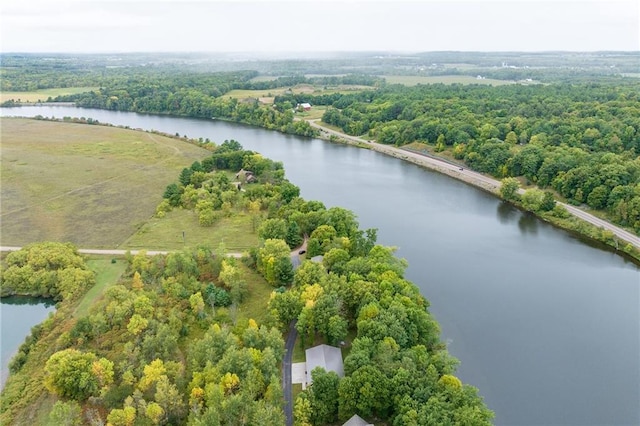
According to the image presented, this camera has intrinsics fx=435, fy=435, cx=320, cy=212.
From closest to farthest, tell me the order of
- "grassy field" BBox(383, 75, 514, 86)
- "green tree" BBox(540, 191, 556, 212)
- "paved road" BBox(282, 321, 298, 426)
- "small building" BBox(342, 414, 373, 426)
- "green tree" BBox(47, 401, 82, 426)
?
"small building" BBox(342, 414, 373, 426) < "green tree" BBox(47, 401, 82, 426) < "paved road" BBox(282, 321, 298, 426) < "green tree" BBox(540, 191, 556, 212) < "grassy field" BBox(383, 75, 514, 86)

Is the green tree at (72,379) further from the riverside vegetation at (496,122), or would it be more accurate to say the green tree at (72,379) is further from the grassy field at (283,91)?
the grassy field at (283,91)

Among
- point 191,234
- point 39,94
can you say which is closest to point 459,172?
point 191,234

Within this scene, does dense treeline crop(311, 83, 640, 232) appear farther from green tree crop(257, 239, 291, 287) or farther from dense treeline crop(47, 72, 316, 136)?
green tree crop(257, 239, 291, 287)

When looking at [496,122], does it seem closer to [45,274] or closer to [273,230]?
[273,230]

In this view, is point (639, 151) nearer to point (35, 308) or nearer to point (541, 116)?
point (541, 116)

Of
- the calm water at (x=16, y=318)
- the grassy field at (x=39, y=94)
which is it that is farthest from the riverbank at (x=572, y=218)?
the grassy field at (x=39, y=94)

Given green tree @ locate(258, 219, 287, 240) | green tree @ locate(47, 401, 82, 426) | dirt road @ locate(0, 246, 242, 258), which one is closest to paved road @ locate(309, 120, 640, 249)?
green tree @ locate(258, 219, 287, 240)
